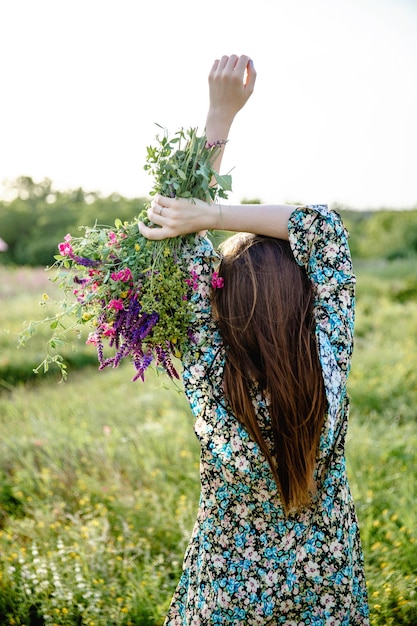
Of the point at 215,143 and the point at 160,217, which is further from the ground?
the point at 215,143

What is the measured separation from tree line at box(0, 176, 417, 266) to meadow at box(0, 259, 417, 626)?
1987 centimetres

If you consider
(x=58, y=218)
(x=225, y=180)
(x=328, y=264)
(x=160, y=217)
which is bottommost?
(x=328, y=264)

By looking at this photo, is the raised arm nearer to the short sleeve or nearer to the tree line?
the short sleeve

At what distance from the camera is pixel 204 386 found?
5.61 ft

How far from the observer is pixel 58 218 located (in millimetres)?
31625

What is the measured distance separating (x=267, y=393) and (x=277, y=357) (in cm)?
12

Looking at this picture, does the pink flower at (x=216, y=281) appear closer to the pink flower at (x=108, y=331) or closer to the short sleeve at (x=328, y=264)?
the short sleeve at (x=328, y=264)

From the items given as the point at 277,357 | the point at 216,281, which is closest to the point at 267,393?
the point at 277,357

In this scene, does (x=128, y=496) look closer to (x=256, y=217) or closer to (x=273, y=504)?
(x=273, y=504)

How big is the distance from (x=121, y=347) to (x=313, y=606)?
3.71 ft

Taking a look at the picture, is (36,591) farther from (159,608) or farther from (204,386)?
(204,386)

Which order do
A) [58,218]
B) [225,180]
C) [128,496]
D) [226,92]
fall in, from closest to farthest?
[225,180], [226,92], [128,496], [58,218]

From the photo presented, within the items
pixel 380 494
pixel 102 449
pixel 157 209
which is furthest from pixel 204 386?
pixel 102 449

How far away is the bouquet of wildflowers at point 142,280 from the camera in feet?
5.36
